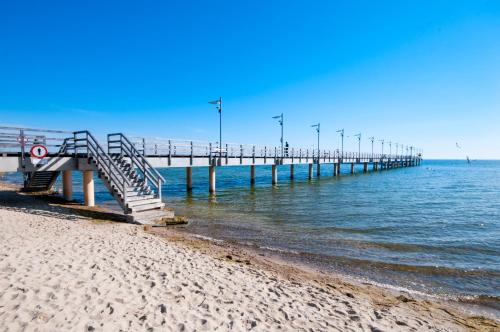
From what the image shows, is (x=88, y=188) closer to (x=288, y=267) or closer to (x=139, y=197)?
(x=139, y=197)

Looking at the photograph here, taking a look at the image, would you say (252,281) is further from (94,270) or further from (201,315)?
(94,270)

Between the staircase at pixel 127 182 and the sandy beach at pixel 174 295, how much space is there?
317 centimetres

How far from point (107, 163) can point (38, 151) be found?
309cm

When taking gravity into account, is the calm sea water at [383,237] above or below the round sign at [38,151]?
below

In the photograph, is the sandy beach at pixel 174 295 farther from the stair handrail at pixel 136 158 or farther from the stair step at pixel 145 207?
the stair handrail at pixel 136 158

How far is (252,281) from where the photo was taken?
5512mm

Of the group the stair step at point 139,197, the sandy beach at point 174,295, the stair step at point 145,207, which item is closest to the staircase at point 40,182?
the stair step at point 139,197

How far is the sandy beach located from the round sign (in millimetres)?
5028

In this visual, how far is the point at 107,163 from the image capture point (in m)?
11.4

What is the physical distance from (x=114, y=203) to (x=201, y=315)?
565 inches

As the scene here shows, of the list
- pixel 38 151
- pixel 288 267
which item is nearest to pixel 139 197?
pixel 38 151

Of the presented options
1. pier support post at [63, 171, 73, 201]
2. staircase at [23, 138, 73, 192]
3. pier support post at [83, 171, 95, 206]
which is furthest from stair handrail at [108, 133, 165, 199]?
staircase at [23, 138, 73, 192]

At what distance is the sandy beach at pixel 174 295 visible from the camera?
147 inches

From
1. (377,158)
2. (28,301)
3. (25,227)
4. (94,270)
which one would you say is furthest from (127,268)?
(377,158)
